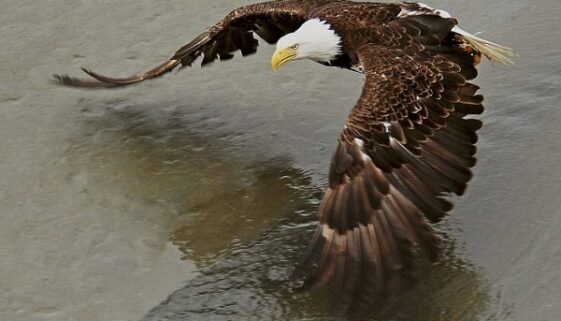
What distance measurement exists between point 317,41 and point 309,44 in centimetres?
4

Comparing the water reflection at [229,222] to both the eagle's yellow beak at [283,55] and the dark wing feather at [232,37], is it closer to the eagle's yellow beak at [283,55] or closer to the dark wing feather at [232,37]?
the dark wing feather at [232,37]

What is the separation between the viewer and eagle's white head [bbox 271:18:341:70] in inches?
213

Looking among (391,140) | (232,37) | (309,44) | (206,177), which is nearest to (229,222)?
(206,177)

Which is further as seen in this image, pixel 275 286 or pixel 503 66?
pixel 503 66

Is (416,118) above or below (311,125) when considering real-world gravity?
above

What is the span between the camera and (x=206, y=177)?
5.36m

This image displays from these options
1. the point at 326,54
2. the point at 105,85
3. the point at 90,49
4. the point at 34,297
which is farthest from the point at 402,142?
the point at 90,49

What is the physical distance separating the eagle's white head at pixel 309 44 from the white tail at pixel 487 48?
1.97 ft

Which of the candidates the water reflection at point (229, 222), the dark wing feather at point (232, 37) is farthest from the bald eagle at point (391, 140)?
the dark wing feather at point (232, 37)

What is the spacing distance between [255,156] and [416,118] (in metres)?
1.16

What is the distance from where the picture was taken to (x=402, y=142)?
4.49m

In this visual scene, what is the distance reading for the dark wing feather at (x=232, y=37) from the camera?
5855mm

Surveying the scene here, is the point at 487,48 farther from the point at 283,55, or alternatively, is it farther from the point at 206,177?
the point at 206,177

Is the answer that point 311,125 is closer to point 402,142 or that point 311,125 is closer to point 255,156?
point 255,156
